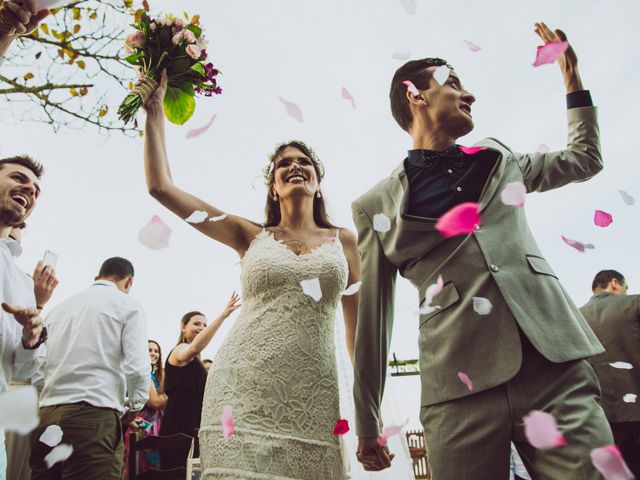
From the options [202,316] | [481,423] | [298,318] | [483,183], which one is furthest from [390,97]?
[202,316]

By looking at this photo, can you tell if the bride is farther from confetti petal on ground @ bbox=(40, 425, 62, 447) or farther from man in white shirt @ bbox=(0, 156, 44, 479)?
confetti petal on ground @ bbox=(40, 425, 62, 447)

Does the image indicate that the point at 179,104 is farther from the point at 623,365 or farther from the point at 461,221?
the point at 623,365

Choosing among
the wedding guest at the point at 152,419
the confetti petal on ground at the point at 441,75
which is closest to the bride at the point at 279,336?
the confetti petal on ground at the point at 441,75

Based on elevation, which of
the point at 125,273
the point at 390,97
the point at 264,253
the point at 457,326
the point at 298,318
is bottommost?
the point at 457,326

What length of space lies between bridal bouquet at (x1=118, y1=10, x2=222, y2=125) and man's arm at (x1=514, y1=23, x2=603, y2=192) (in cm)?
168

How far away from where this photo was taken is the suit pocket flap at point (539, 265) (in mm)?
1665

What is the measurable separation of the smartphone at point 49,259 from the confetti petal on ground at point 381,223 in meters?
1.48

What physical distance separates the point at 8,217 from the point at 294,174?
4.07 feet

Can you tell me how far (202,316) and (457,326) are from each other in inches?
150

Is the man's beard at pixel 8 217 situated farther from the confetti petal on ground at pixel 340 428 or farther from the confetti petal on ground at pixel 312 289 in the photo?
the confetti petal on ground at pixel 340 428

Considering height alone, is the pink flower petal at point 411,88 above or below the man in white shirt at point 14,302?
above

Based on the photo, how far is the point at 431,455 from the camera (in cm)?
161

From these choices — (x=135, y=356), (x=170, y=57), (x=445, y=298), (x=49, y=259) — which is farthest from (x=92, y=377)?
(x=445, y=298)

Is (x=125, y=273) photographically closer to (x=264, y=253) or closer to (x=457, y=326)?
(x=264, y=253)
